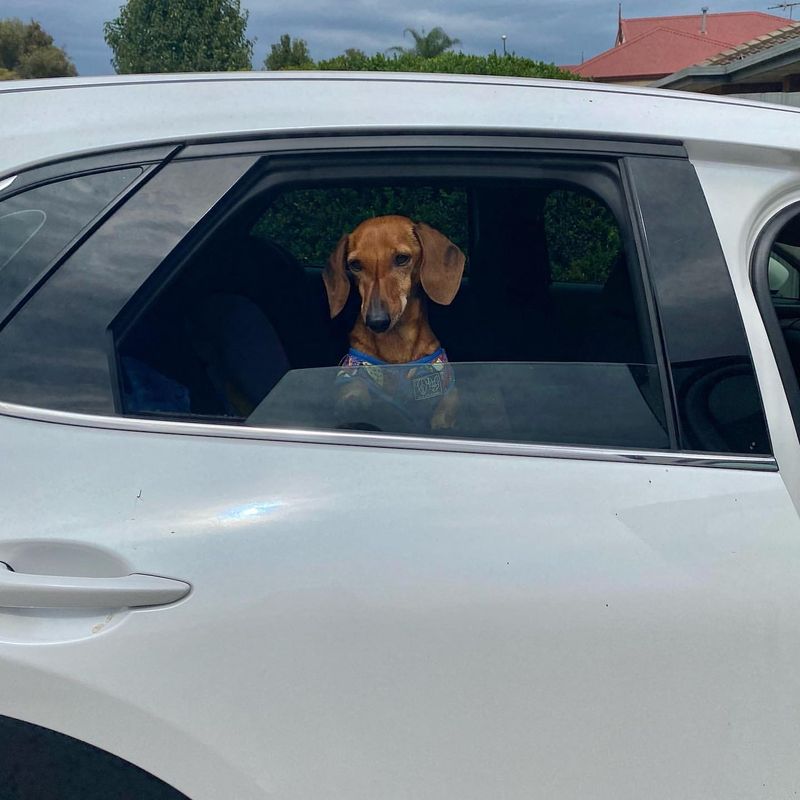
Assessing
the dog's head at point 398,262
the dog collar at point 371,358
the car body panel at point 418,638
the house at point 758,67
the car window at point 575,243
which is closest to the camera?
the car body panel at point 418,638

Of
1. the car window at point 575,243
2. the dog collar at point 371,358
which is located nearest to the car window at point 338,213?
the car window at point 575,243

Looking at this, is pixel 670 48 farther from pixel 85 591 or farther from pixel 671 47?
pixel 85 591

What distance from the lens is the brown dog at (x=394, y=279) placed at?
2.00 m

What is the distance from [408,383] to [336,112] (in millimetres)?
457

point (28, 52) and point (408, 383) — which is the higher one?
point (28, 52)

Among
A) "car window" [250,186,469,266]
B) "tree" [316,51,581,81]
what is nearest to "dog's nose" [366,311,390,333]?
"car window" [250,186,469,266]

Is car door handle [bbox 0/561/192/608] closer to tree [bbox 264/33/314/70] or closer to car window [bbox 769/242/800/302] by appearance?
car window [bbox 769/242/800/302]

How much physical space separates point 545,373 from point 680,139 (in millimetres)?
430

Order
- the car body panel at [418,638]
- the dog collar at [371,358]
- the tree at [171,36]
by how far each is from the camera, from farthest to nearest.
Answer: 1. the tree at [171,36]
2. the dog collar at [371,358]
3. the car body panel at [418,638]

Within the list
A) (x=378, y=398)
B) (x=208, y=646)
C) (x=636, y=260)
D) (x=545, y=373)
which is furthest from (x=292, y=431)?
(x=636, y=260)

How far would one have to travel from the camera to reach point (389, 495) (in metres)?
1.16

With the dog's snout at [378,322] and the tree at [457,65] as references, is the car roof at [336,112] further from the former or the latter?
the tree at [457,65]

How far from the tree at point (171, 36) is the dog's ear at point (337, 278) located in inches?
663

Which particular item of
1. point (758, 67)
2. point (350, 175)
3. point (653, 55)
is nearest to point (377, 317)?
point (350, 175)
